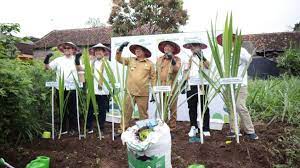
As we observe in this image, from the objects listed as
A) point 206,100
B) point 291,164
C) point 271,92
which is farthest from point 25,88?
point 271,92

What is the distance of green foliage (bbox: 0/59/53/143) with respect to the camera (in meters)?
3.67

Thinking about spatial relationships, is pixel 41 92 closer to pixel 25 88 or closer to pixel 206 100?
pixel 25 88

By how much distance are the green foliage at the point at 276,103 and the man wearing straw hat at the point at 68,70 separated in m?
3.04

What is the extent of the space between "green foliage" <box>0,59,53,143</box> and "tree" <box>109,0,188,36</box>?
11832 millimetres

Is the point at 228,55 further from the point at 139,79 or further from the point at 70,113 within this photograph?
the point at 70,113

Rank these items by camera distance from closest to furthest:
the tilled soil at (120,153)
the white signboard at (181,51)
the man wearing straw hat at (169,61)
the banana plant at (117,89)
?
the tilled soil at (120,153) → the banana plant at (117,89) → the man wearing straw hat at (169,61) → the white signboard at (181,51)

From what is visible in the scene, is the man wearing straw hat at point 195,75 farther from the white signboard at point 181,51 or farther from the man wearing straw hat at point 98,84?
the man wearing straw hat at point 98,84

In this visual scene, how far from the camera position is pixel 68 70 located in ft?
15.9

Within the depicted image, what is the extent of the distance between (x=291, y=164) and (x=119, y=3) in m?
15.1

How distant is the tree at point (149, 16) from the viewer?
55.0 feet

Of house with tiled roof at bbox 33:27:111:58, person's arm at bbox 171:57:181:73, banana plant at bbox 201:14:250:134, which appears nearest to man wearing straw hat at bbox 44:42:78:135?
person's arm at bbox 171:57:181:73

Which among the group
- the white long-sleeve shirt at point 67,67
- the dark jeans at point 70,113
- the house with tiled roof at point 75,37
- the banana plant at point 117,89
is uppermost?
the house with tiled roof at point 75,37

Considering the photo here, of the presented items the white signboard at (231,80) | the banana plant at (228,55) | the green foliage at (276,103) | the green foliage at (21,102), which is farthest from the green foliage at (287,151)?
the green foliage at (21,102)

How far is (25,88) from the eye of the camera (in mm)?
3932
